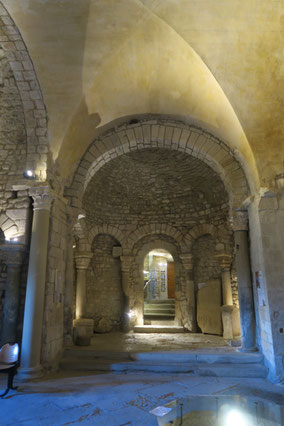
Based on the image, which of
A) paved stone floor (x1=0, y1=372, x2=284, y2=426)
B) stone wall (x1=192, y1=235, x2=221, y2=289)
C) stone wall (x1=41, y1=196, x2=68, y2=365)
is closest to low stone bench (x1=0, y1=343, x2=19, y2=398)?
paved stone floor (x1=0, y1=372, x2=284, y2=426)

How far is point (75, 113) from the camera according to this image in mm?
5777

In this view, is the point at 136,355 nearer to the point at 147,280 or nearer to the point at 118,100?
the point at 118,100

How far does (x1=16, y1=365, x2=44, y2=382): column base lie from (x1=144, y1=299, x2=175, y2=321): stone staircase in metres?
6.14

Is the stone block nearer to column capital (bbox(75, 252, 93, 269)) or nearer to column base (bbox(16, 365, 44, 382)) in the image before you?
column capital (bbox(75, 252, 93, 269))

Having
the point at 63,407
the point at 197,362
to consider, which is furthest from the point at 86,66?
the point at 197,362

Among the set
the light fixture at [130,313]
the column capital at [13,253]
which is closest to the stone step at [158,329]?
the light fixture at [130,313]

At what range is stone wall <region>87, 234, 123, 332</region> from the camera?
32.0 ft

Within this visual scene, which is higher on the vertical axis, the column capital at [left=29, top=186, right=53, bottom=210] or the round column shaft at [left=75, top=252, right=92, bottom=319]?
the column capital at [left=29, top=186, right=53, bottom=210]

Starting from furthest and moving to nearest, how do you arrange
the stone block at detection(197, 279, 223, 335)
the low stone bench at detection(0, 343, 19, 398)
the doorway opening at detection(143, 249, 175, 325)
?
the doorway opening at detection(143, 249, 175, 325), the stone block at detection(197, 279, 223, 335), the low stone bench at detection(0, 343, 19, 398)

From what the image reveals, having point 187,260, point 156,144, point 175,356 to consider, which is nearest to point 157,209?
point 187,260

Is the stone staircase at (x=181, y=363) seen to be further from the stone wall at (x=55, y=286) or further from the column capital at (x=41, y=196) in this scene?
the column capital at (x=41, y=196)

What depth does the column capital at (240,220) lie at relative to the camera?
6.16 meters

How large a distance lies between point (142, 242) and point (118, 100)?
18.1 feet

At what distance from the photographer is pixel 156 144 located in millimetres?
7016
